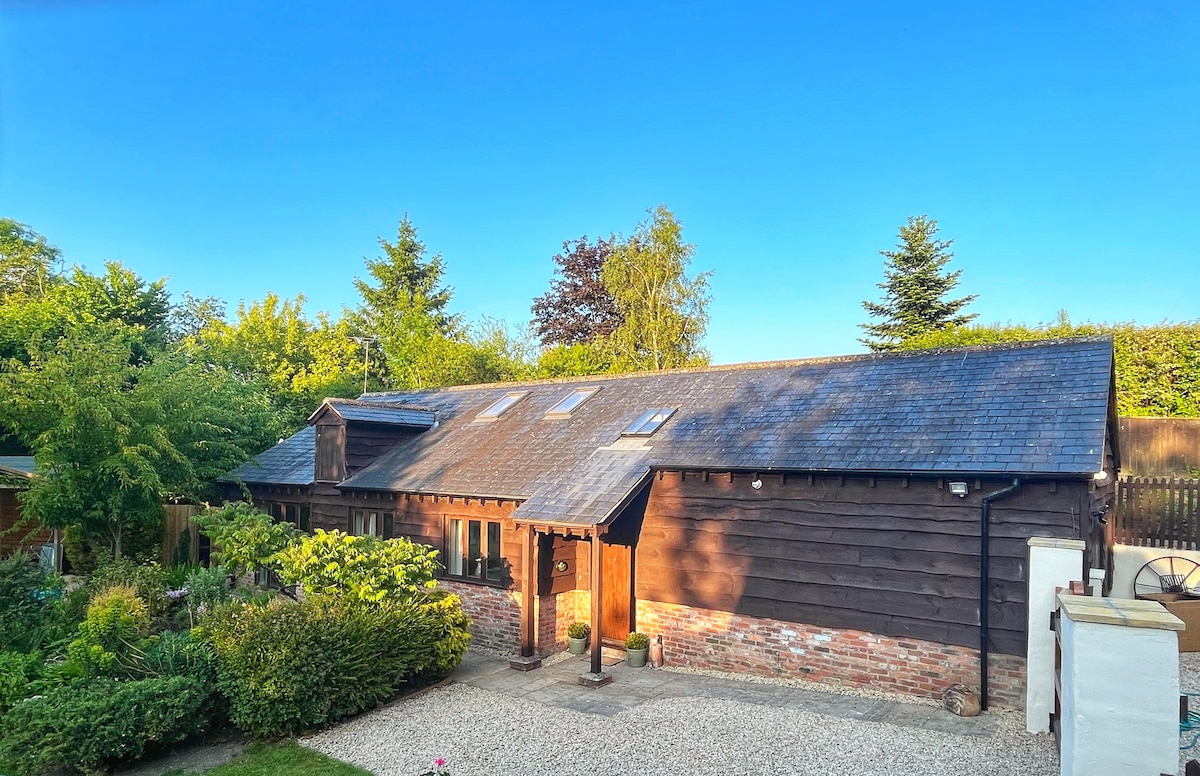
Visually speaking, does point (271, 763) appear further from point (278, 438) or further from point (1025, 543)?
point (278, 438)

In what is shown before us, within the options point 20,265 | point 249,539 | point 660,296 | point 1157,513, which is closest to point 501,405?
point 249,539

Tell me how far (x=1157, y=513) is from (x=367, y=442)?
15758 mm

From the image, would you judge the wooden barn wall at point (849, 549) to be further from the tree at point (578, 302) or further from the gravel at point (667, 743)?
the tree at point (578, 302)

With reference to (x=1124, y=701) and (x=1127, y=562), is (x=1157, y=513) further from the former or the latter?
(x=1124, y=701)

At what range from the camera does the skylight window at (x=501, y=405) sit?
1775cm

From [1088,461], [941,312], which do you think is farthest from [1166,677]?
[941,312]

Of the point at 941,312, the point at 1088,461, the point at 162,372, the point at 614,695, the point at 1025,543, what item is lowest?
the point at 614,695

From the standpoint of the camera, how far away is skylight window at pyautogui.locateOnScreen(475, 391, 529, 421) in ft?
58.2

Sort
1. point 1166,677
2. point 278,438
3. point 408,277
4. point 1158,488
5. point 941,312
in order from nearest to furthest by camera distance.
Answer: point 1166,677 < point 1158,488 < point 278,438 < point 941,312 < point 408,277

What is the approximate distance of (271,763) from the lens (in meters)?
8.29

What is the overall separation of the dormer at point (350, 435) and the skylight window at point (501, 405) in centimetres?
188

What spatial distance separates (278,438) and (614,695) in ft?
52.4

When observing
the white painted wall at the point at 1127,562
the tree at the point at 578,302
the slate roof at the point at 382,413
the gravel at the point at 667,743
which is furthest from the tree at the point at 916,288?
the gravel at the point at 667,743

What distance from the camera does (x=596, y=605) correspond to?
35.8ft
